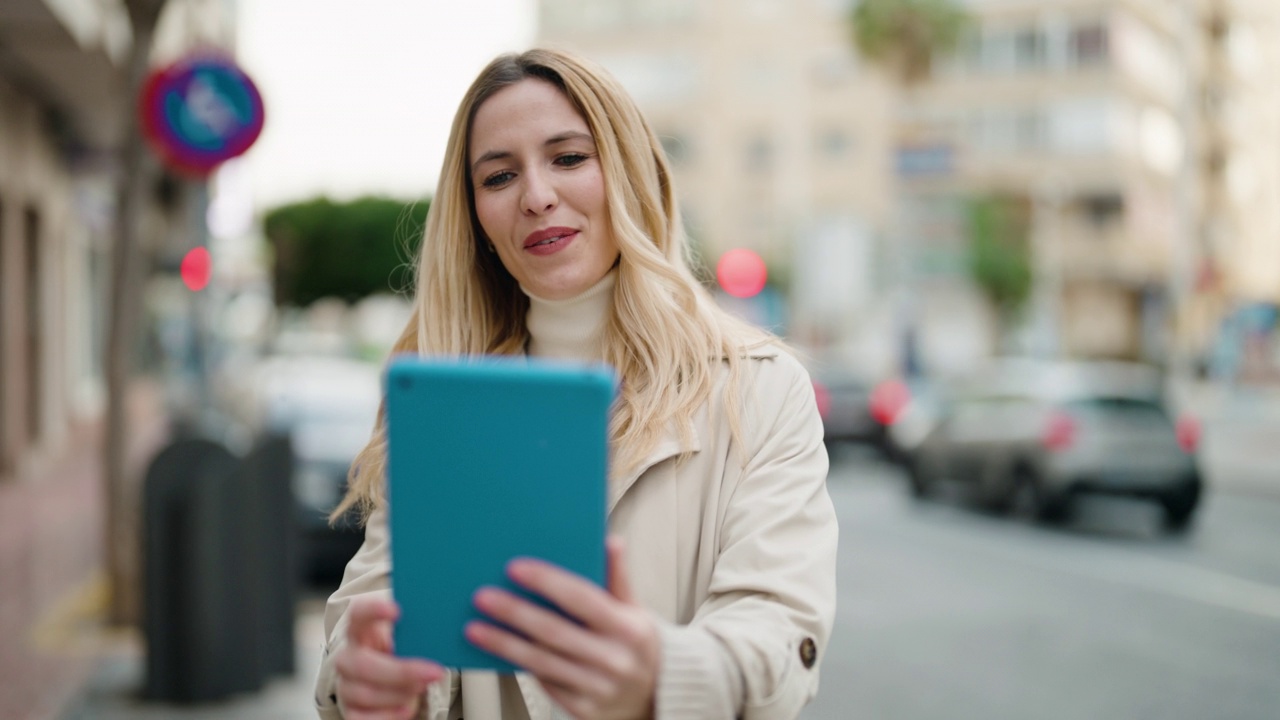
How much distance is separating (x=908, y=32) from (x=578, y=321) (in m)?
41.0

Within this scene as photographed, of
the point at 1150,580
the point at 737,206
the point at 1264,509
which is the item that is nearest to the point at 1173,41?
the point at 737,206

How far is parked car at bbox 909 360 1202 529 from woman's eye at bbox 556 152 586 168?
12.1 m

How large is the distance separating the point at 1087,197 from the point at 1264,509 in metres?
38.5

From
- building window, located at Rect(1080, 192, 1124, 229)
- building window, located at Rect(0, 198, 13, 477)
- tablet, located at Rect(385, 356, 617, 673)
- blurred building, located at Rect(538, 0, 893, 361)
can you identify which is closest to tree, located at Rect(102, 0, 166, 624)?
tablet, located at Rect(385, 356, 617, 673)

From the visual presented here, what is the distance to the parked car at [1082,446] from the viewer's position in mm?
13016

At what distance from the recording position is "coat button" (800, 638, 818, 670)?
5.35ft

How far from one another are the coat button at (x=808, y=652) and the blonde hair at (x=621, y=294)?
294 mm

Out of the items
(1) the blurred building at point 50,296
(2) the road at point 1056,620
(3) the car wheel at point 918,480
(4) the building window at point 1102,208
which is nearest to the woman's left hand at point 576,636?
(2) the road at point 1056,620

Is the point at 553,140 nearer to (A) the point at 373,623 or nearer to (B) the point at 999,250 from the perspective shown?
(A) the point at 373,623

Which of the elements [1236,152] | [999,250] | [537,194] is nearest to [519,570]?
[537,194]

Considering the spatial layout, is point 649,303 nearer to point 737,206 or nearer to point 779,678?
point 779,678

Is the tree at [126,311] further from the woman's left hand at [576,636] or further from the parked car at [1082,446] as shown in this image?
the parked car at [1082,446]

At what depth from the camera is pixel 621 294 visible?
1.98 metres

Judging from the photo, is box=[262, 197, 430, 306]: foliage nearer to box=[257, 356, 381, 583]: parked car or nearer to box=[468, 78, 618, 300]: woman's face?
box=[257, 356, 381, 583]: parked car
